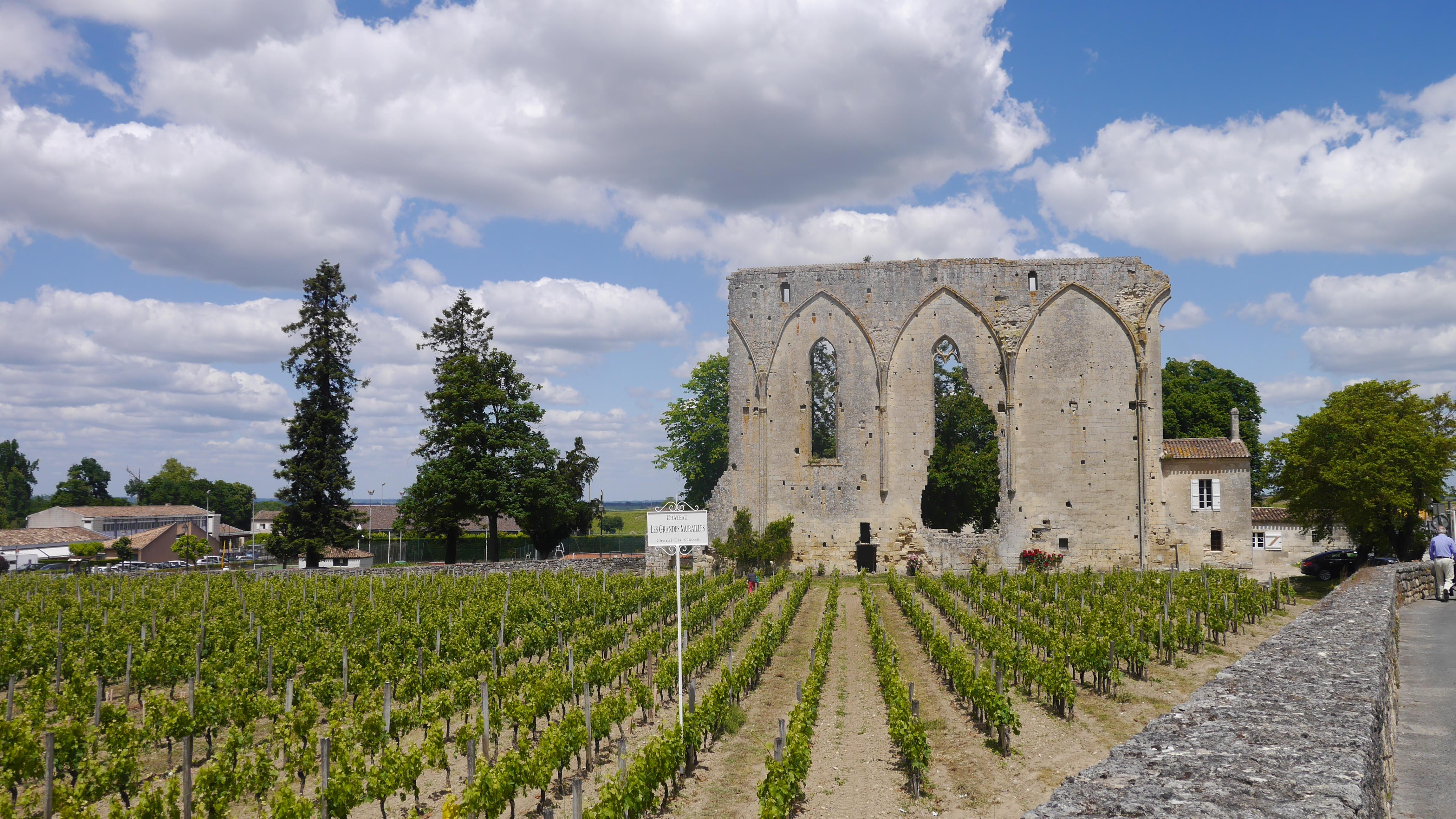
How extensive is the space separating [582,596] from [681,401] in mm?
26632

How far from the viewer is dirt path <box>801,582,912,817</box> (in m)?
8.78

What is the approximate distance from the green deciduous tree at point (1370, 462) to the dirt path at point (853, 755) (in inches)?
723

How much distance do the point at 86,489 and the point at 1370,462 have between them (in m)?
96.9

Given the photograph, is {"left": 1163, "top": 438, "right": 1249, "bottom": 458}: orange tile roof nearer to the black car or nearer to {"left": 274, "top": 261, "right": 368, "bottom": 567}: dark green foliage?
the black car

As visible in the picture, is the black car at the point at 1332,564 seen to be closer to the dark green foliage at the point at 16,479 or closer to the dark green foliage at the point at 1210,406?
the dark green foliage at the point at 1210,406

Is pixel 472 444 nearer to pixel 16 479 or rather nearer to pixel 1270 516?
pixel 1270 516

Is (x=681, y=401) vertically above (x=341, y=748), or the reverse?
(x=681, y=401)

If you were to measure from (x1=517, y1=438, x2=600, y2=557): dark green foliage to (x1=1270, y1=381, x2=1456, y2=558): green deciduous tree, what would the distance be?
27.6m

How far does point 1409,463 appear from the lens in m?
24.7

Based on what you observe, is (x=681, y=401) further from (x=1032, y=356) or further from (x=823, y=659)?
(x=823, y=659)

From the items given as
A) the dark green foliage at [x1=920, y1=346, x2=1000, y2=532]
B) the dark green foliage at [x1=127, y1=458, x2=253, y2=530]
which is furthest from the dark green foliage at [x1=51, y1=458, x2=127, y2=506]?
the dark green foliage at [x1=920, y1=346, x2=1000, y2=532]

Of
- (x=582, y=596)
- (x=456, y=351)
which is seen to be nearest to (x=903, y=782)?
(x=582, y=596)

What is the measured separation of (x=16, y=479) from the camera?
3339 inches

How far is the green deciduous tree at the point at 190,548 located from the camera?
46156mm
